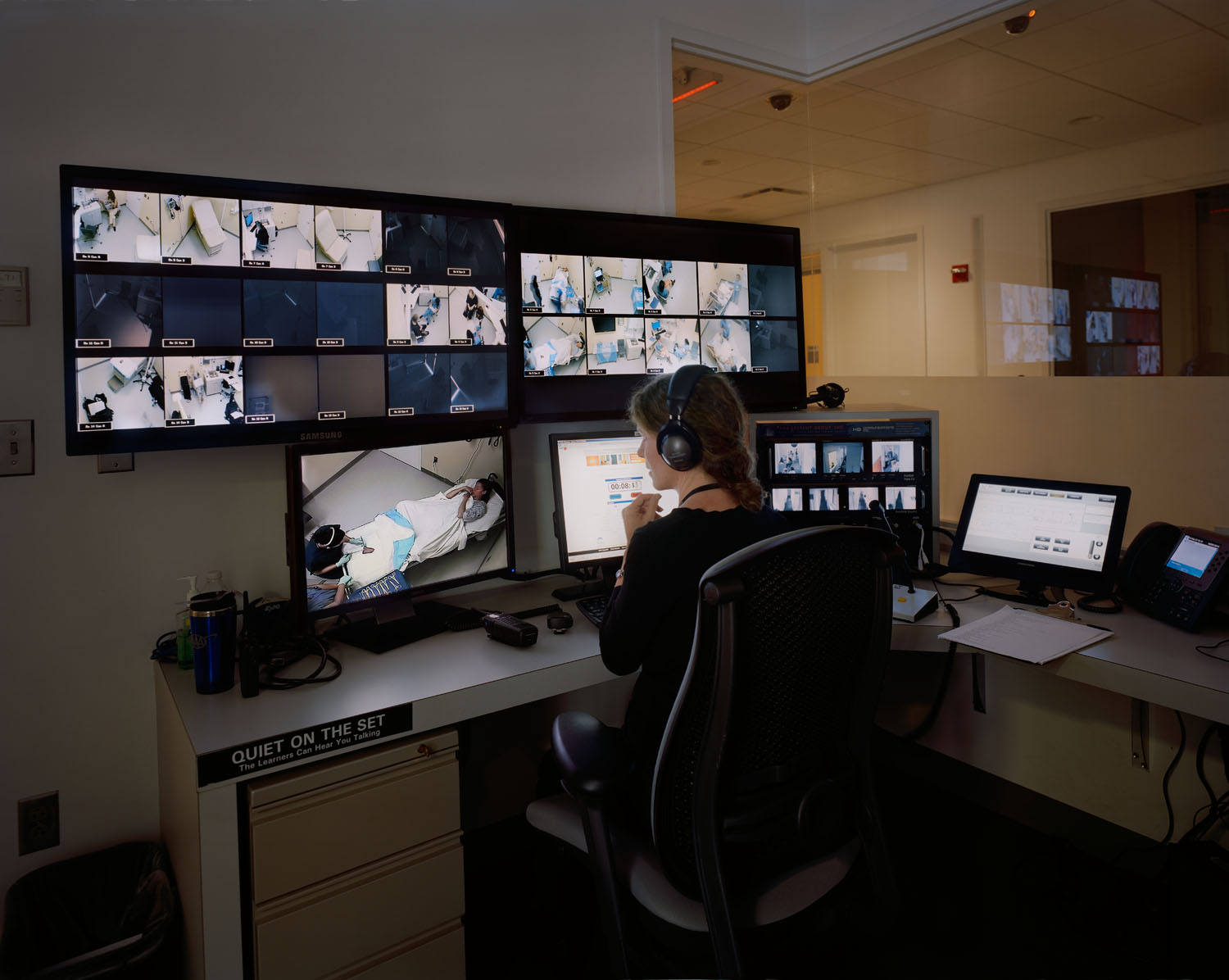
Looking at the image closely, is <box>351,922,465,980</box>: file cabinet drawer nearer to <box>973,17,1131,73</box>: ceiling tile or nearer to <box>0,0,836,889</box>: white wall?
<box>0,0,836,889</box>: white wall

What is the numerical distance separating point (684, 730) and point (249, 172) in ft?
5.50

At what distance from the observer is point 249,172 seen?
1.94m

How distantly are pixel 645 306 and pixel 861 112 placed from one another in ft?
8.03

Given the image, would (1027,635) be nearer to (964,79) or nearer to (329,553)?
(329,553)

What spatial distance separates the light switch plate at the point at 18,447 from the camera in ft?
5.59

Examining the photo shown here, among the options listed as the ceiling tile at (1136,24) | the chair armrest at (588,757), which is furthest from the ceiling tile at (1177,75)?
the chair armrest at (588,757)

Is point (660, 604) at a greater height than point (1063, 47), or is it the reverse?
point (1063, 47)

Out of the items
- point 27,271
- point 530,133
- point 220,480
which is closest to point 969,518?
point 530,133

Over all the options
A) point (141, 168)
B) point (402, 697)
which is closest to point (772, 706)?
point (402, 697)

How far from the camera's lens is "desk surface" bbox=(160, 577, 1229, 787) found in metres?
1.47

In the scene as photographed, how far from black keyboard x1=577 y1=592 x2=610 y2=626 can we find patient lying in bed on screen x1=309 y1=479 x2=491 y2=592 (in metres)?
0.35

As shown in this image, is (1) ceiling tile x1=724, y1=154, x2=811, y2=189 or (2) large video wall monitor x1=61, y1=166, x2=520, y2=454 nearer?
(2) large video wall monitor x1=61, y1=166, x2=520, y2=454

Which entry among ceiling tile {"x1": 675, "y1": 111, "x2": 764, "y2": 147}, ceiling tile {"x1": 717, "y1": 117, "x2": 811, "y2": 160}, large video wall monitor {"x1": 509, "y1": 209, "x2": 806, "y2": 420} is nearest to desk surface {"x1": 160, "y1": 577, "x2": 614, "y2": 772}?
large video wall monitor {"x1": 509, "y1": 209, "x2": 806, "y2": 420}

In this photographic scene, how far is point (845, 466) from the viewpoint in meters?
2.42
